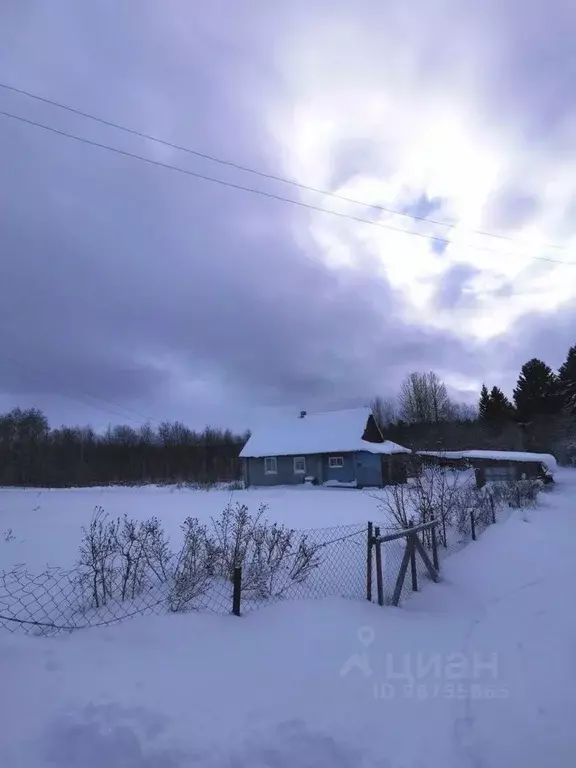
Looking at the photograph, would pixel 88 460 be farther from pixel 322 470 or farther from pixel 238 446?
pixel 322 470

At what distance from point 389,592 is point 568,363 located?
4930cm

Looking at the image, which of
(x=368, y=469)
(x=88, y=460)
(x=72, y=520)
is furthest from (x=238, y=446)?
(x=72, y=520)

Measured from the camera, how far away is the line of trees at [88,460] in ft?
164

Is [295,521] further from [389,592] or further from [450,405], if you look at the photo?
[450,405]

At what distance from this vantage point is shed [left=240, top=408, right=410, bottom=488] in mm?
32531

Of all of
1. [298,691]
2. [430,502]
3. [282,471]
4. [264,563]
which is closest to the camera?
[298,691]

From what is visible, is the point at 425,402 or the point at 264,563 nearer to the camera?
the point at 264,563

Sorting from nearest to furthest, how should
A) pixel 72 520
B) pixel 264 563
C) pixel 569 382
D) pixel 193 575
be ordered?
pixel 193 575, pixel 264 563, pixel 72 520, pixel 569 382

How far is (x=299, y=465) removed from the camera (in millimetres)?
34656

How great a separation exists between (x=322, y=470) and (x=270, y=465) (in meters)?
4.11

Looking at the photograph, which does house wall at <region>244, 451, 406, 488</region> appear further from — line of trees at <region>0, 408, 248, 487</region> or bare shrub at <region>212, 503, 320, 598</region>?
bare shrub at <region>212, 503, 320, 598</region>

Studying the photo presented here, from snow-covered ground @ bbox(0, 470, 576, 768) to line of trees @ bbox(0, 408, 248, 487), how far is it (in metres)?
38.6

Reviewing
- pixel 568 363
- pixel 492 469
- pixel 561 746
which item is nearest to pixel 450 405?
pixel 568 363

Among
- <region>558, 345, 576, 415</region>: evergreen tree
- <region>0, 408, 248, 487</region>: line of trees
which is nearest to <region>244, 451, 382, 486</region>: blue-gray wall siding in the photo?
<region>0, 408, 248, 487</region>: line of trees
